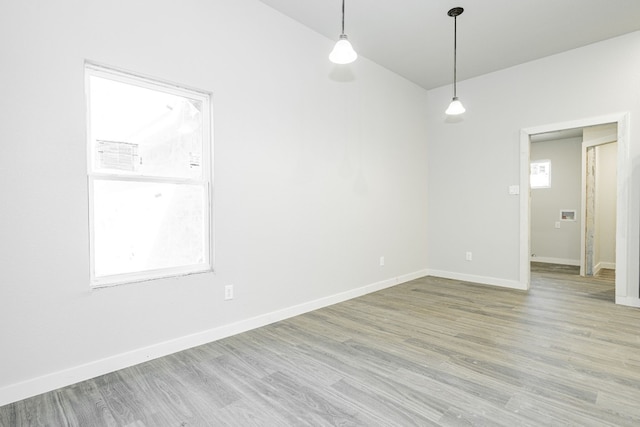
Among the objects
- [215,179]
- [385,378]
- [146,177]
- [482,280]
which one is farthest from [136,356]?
[482,280]

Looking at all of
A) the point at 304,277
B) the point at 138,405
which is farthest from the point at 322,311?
the point at 138,405

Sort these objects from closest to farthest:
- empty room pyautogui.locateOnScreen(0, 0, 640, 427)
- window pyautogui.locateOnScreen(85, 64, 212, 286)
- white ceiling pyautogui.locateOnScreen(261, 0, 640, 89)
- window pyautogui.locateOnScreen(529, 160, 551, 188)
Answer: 1. empty room pyautogui.locateOnScreen(0, 0, 640, 427)
2. window pyautogui.locateOnScreen(85, 64, 212, 286)
3. white ceiling pyautogui.locateOnScreen(261, 0, 640, 89)
4. window pyautogui.locateOnScreen(529, 160, 551, 188)

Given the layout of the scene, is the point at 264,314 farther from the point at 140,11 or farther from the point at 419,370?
the point at 140,11

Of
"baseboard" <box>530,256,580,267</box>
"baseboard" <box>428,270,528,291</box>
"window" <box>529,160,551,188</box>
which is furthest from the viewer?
"window" <box>529,160,551,188</box>

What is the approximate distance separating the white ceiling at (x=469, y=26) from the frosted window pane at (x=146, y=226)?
210 cm


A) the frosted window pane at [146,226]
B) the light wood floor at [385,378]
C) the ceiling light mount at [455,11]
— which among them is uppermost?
the ceiling light mount at [455,11]

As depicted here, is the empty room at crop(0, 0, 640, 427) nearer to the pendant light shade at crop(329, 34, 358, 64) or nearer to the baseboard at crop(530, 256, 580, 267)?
the pendant light shade at crop(329, 34, 358, 64)

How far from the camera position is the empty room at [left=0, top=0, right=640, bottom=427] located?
198cm

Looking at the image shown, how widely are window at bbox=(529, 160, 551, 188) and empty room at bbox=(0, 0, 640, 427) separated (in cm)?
271

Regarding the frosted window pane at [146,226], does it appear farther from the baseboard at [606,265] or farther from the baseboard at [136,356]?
the baseboard at [606,265]

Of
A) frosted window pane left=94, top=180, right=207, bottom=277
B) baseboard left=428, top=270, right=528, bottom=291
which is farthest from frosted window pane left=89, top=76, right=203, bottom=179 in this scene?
baseboard left=428, top=270, right=528, bottom=291

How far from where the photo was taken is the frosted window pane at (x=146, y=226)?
2363 millimetres

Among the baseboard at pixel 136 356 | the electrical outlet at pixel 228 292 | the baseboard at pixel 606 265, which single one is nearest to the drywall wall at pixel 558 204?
the baseboard at pixel 606 265

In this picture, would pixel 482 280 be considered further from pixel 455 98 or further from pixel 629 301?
pixel 455 98
